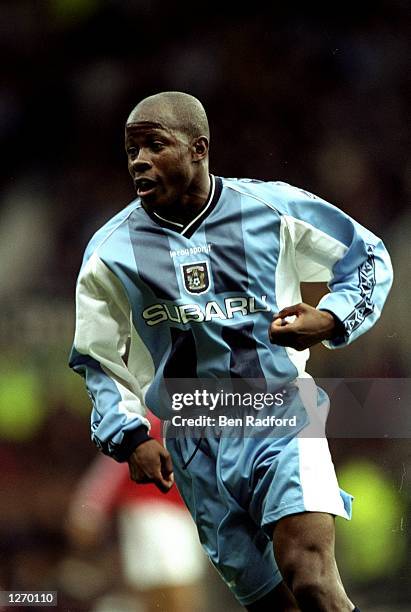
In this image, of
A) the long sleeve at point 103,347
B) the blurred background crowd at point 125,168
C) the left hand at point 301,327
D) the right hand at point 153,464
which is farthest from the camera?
the blurred background crowd at point 125,168

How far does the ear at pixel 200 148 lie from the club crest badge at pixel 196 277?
25 cm

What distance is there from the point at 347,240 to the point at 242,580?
831mm

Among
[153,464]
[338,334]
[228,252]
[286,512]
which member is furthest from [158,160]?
[286,512]

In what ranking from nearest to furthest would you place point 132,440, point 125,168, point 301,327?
point 301,327 → point 132,440 → point 125,168

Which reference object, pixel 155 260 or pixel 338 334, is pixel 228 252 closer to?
pixel 155 260

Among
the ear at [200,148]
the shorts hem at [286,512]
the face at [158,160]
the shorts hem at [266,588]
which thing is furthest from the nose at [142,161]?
the shorts hem at [266,588]

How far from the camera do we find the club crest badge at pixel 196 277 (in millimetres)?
2715

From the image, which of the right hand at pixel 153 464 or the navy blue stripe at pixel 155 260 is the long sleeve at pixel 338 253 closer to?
the navy blue stripe at pixel 155 260

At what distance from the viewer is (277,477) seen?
2.56 meters

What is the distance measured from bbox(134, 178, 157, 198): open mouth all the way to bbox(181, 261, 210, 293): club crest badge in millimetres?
191

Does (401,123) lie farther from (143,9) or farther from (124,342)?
(124,342)

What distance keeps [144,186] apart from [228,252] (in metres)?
0.25

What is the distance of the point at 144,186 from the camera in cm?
272

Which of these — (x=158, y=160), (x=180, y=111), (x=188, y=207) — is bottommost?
(x=188, y=207)
